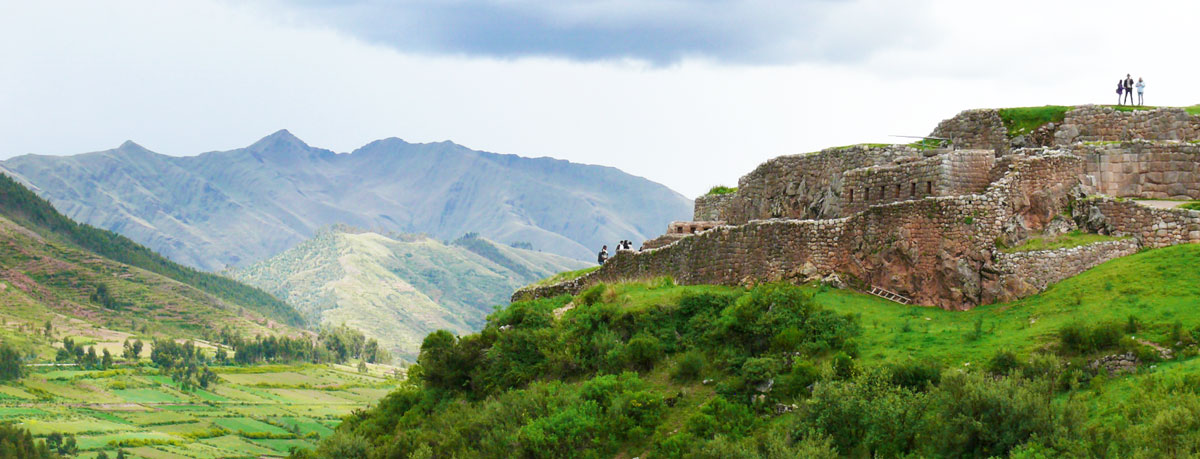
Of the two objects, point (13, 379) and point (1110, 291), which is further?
point (13, 379)

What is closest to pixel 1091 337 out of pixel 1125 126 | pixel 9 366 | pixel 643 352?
pixel 643 352

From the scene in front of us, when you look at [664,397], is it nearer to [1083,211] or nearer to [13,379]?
[1083,211]

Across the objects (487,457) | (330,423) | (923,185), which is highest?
(923,185)

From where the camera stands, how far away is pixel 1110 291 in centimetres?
2377

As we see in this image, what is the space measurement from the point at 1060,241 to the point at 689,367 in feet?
29.5

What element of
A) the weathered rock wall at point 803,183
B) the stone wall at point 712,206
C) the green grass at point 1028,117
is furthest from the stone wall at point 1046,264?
the stone wall at point 712,206

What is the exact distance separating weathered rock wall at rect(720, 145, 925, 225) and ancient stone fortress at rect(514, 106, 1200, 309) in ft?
0.22

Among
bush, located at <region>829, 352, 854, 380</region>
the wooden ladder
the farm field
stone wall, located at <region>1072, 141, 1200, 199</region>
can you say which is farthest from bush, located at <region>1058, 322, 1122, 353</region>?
the farm field

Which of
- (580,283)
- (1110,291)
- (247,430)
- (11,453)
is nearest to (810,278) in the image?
(1110,291)

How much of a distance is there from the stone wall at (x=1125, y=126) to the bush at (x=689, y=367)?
41.4 ft

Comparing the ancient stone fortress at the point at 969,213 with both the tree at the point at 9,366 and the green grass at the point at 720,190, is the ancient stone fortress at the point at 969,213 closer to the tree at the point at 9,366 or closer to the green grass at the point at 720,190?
the green grass at the point at 720,190

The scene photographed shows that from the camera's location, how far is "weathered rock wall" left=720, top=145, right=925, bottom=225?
33562 millimetres

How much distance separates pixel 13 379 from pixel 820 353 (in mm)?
150471

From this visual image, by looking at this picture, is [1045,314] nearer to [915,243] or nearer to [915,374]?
[915,374]
